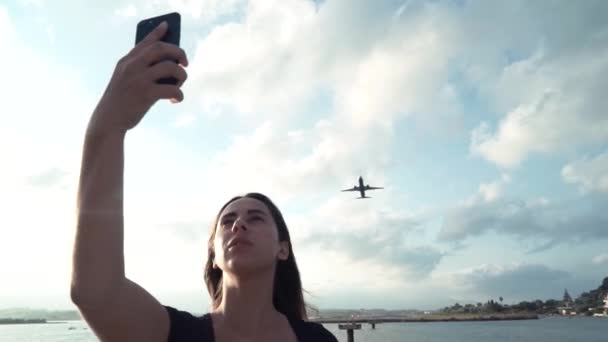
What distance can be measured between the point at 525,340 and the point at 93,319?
8774cm

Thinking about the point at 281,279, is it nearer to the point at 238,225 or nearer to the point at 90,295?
the point at 238,225

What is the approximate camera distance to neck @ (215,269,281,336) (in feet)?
8.36

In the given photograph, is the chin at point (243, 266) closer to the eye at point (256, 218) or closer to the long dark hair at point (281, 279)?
the eye at point (256, 218)

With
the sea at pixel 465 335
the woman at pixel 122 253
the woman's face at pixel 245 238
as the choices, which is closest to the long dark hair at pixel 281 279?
the woman's face at pixel 245 238

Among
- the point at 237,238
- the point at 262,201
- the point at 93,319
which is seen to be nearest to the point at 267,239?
the point at 237,238

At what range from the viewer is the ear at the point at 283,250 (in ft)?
10.7

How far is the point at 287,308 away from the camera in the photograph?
3143 mm

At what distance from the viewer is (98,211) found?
1390mm

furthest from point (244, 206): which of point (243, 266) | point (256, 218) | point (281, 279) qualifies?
point (281, 279)

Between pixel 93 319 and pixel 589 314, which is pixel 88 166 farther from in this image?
pixel 589 314

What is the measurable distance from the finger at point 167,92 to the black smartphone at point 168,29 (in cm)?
4

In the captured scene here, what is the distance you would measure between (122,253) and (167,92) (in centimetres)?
55

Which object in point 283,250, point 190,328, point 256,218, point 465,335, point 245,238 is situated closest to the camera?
point 190,328

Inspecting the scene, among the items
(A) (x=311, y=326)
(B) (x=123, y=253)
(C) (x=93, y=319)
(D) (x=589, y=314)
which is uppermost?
(B) (x=123, y=253)
